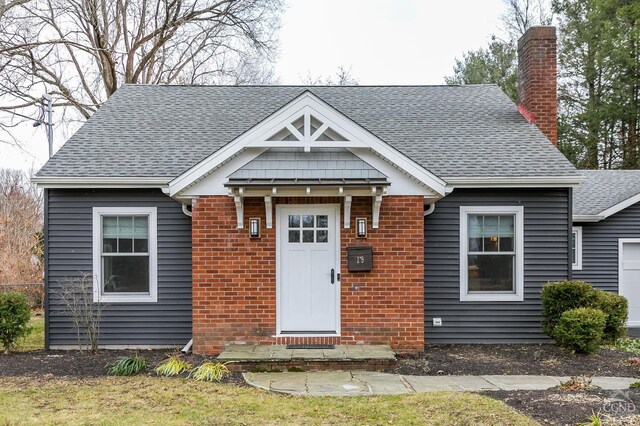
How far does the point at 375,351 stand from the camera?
7750 mm

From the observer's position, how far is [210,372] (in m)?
6.92

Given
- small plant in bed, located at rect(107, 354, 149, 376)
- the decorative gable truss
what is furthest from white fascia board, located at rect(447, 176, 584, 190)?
small plant in bed, located at rect(107, 354, 149, 376)

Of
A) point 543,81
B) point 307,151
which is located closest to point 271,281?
point 307,151

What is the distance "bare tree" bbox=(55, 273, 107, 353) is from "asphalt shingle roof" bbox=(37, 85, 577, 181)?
6.38 ft

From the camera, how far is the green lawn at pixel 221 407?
529 cm

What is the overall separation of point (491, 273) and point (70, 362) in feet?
23.9

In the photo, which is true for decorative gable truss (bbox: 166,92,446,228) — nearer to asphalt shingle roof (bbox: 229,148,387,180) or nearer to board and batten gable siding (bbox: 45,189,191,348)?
asphalt shingle roof (bbox: 229,148,387,180)

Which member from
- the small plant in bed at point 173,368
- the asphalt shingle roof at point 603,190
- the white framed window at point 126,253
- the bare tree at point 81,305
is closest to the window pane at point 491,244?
the asphalt shingle roof at point 603,190

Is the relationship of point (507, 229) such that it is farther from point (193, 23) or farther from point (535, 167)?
point (193, 23)

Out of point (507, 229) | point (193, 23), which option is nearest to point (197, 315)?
point (507, 229)

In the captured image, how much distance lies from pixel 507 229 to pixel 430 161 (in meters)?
1.89

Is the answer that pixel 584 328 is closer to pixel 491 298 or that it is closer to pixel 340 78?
pixel 491 298

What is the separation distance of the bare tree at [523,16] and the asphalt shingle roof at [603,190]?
13006 millimetres

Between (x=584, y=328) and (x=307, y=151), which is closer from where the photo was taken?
(x=584, y=328)
